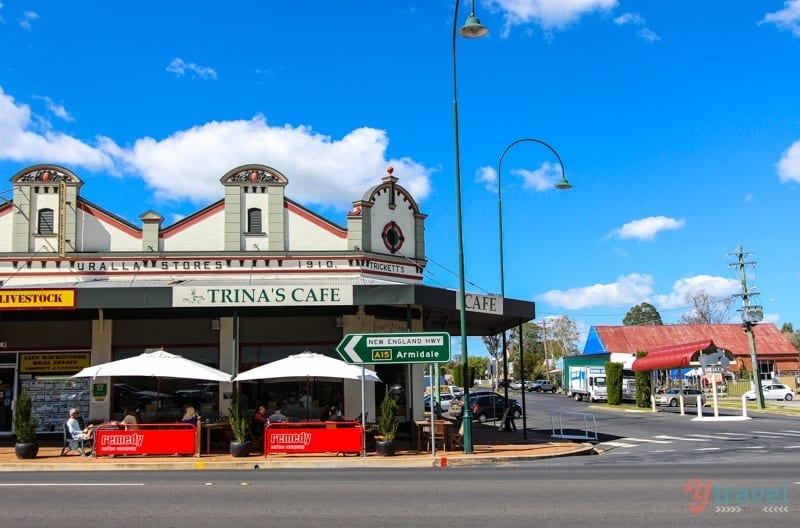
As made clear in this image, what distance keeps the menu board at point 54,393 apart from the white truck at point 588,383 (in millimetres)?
38666

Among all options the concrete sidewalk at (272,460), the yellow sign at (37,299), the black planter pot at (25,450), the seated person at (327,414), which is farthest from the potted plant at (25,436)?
the seated person at (327,414)

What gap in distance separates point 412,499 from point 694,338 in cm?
6463

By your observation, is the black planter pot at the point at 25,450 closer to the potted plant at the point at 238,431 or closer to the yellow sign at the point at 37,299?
the yellow sign at the point at 37,299

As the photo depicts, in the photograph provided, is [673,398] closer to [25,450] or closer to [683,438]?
[683,438]

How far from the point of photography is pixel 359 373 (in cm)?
1819

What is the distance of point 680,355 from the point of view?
37188 mm

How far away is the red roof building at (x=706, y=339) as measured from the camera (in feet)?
220

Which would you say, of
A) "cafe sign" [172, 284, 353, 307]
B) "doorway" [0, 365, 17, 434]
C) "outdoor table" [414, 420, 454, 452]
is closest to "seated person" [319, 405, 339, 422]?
"outdoor table" [414, 420, 454, 452]

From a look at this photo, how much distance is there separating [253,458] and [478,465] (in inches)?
205

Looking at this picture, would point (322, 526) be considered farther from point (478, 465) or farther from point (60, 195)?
point (60, 195)

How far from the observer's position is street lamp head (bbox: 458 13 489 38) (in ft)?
56.2

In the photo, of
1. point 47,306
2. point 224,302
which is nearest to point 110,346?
point 47,306

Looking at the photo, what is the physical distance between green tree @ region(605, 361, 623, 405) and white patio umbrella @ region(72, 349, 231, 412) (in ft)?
111
